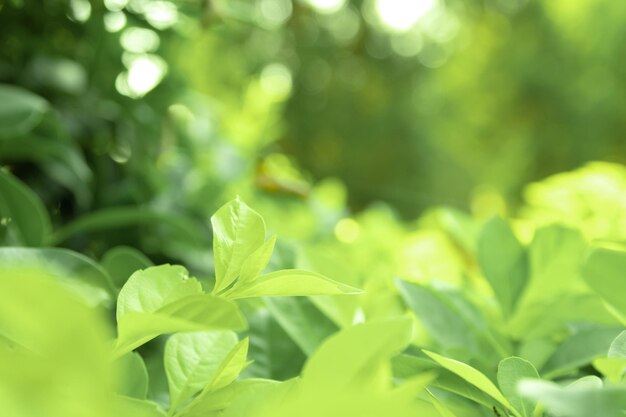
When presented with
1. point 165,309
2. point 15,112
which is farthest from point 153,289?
point 15,112

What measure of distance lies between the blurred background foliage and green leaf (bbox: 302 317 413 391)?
23 cm

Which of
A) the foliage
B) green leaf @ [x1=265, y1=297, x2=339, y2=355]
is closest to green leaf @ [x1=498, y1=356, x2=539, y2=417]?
the foliage

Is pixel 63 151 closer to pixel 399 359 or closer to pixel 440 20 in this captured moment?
pixel 399 359

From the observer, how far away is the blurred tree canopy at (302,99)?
0.53 m

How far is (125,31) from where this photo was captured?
564 millimetres

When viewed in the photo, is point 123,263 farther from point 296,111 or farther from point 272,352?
point 296,111

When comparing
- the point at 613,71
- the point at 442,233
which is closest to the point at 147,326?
the point at 442,233

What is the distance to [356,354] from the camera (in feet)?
0.52

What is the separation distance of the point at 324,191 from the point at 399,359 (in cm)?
88

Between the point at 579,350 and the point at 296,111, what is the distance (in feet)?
16.1

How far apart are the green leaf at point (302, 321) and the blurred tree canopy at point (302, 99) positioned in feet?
0.69

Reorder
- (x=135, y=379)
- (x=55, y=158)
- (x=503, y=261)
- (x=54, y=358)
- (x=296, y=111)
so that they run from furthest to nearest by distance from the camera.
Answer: (x=296, y=111) < (x=55, y=158) < (x=503, y=261) < (x=135, y=379) < (x=54, y=358)

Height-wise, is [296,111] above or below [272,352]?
below

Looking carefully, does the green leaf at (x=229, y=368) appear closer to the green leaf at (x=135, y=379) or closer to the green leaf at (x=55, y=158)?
the green leaf at (x=135, y=379)
